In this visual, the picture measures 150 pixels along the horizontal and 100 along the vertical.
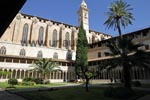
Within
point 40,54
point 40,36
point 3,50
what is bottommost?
point 40,54

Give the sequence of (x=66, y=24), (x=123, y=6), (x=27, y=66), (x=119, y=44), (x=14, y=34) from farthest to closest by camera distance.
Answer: (x=66, y=24) → (x=14, y=34) → (x=27, y=66) → (x=123, y=6) → (x=119, y=44)

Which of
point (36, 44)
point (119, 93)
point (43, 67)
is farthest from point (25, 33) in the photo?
point (119, 93)

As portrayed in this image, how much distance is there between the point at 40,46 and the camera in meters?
48.8

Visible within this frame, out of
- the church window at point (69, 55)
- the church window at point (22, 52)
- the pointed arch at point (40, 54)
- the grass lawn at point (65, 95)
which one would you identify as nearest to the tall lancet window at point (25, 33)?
the church window at point (22, 52)

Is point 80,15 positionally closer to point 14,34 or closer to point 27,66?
point 14,34

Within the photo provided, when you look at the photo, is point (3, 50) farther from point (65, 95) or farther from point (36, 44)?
point (65, 95)

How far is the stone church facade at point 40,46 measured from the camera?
133ft

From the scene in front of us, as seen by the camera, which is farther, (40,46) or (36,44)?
(36,44)

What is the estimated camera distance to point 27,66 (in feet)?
136

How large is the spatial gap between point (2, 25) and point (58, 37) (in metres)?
54.8

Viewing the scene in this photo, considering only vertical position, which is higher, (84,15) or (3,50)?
(84,15)

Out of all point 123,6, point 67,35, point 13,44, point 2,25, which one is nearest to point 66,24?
point 67,35

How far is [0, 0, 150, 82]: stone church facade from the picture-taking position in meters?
40.6

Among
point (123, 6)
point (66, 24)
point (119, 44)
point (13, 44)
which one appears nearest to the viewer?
point (119, 44)
